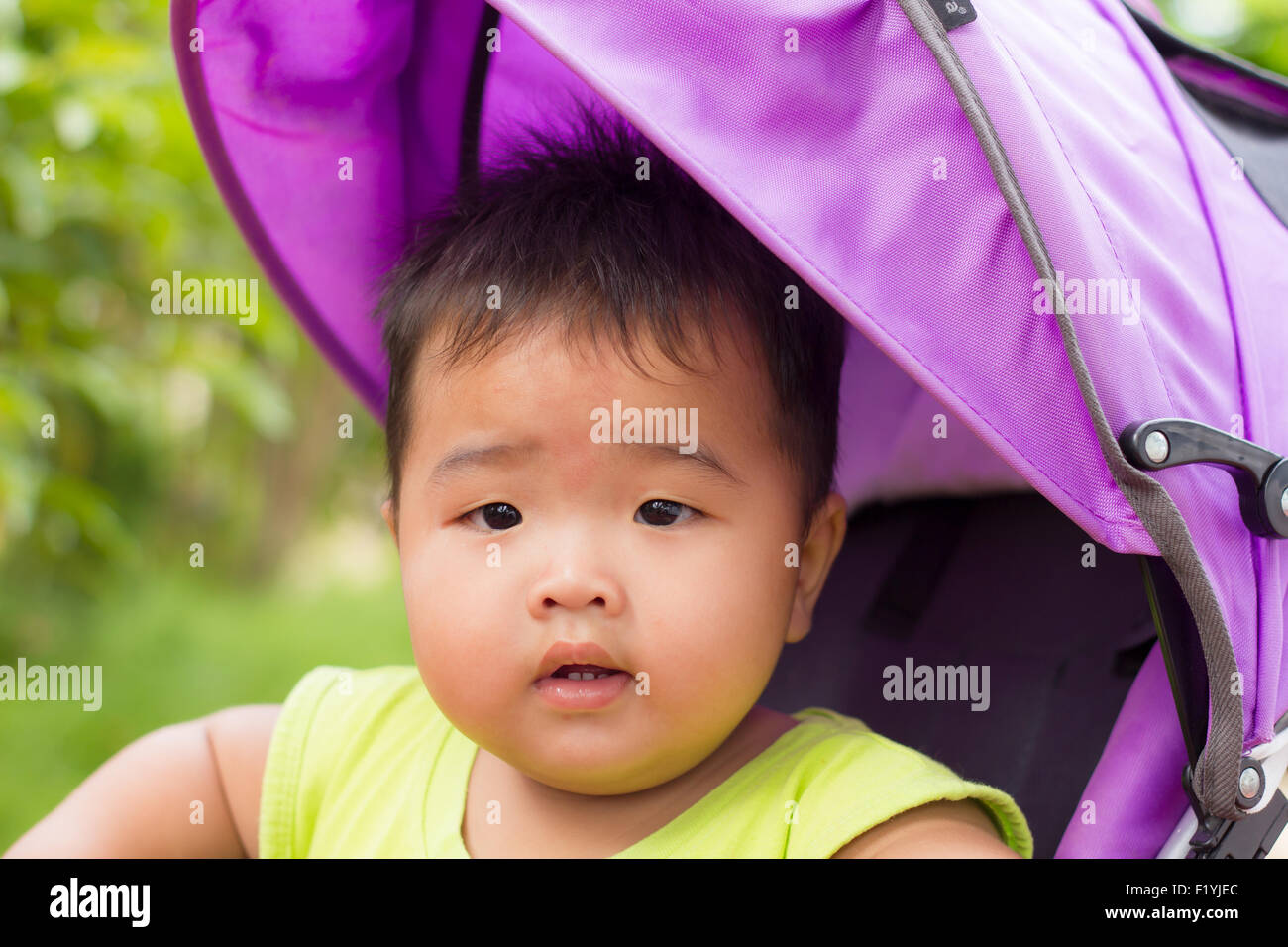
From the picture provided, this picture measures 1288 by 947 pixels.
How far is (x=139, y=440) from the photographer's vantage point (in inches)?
132

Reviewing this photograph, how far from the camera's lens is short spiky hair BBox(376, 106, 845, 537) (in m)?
1.05

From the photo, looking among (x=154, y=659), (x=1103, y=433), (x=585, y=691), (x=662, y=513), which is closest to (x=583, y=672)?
(x=585, y=691)

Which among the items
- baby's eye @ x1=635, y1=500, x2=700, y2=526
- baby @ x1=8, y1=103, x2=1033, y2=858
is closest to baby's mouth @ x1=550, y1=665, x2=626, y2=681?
baby @ x1=8, y1=103, x2=1033, y2=858

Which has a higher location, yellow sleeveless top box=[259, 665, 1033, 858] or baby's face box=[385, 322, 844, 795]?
baby's face box=[385, 322, 844, 795]

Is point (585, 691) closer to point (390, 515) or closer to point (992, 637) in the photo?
point (390, 515)

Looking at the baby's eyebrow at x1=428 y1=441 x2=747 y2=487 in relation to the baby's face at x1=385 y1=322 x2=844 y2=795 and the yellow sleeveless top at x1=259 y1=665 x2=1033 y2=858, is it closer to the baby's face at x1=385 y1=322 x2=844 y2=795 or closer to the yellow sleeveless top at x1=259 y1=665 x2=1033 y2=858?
the baby's face at x1=385 y1=322 x2=844 y2=795

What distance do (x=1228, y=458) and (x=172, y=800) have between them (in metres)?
1.03

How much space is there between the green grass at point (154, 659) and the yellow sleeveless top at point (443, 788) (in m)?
1.24

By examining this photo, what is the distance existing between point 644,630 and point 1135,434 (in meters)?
0.39

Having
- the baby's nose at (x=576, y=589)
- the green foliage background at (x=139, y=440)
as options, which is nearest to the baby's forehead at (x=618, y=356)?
the baby's nose at (x=576, y=589)

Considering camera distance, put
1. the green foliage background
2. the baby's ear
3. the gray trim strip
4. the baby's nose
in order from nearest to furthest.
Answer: the gray trim strip, the baby's nose, the baby's ear, the green foliage background

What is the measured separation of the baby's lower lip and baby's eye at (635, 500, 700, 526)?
13cm

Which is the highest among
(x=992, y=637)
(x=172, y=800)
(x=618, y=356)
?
(x=618, y=356)
